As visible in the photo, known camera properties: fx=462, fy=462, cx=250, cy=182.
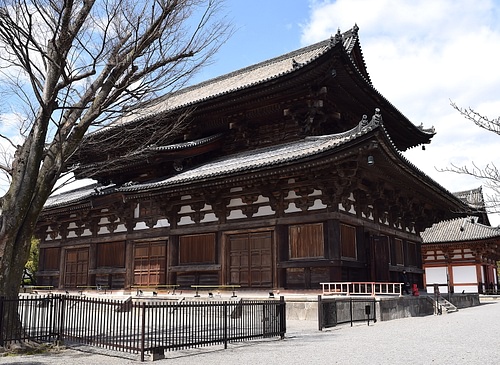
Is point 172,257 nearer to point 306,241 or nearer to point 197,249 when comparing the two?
point 197,249

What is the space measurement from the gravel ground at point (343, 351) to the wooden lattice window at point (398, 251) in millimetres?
8476

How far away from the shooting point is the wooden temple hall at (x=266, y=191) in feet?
53.2

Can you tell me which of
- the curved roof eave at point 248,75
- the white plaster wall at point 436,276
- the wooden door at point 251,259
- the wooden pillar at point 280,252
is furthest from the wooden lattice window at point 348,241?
the white plaster wall at point 436,276

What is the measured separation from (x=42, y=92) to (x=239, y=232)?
9387 millimetres

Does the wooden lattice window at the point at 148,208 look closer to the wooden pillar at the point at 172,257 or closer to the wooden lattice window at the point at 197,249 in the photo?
the wooden pillar at the point at 172,257

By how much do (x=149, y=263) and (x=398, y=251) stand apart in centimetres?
1156

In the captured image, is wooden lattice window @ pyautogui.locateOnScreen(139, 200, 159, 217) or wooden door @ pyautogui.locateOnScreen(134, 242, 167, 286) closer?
wooden door @ pyautogui.locateOnScreen(134, 242, 167, 286)

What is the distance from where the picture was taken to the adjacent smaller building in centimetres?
3753

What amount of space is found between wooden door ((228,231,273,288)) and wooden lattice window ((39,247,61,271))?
12.3m

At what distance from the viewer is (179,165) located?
802 inches

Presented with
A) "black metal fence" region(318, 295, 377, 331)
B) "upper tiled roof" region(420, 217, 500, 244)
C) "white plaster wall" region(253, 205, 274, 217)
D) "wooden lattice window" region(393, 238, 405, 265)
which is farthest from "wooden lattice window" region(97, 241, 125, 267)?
"upper tiled roof" region(420, 217, 500, 244)

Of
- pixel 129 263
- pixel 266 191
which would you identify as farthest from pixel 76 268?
pixel 266 191

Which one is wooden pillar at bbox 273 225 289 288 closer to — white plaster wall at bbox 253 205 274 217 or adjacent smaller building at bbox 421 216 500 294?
white plaster wall at bbox 253 205 274 217

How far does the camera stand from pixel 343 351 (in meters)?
9.30
